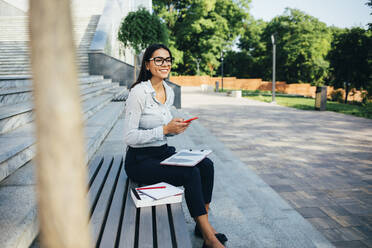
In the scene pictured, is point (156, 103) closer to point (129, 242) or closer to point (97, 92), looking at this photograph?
point (129, 242)

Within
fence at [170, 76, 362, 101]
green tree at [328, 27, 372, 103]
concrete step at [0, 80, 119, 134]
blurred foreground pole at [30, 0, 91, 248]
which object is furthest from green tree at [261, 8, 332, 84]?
blurred foreground pole at [30, 0, 91, 248]

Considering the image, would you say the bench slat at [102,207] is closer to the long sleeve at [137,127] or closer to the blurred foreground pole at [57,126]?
the long sleeve at [137,127]

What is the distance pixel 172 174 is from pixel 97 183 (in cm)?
63

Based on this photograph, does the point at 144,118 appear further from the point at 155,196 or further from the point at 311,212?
the point at 311,212

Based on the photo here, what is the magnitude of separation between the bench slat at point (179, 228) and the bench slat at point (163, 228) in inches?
1.8

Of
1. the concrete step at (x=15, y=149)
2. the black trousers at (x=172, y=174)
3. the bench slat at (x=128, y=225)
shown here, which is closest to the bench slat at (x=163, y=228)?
the bench slat at (x=128, y=225)

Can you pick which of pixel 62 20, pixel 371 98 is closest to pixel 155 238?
pixel 62 20

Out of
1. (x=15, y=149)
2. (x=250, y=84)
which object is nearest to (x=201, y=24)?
(x=250, y=84)

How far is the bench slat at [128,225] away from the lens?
1529mm

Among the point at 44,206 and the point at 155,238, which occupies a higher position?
the point at 44,206

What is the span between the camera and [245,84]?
48938mm

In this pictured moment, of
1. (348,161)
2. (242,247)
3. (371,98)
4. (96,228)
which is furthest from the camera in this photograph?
(371,98)

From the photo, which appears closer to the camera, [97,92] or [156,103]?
[156,103]

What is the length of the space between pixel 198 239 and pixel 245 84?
48214 millimetres
